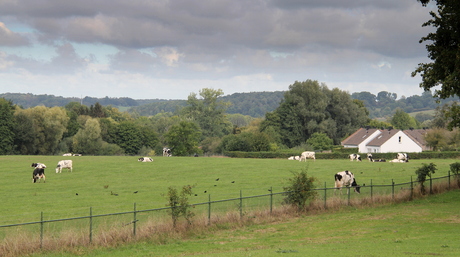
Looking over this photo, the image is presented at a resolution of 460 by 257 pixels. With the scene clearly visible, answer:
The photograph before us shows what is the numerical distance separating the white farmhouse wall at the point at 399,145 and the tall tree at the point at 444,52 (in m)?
88.7

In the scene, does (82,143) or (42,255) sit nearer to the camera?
(42,255)

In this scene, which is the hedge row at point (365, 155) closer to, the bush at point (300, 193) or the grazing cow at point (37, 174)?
the grazing cow at point (37, 174)

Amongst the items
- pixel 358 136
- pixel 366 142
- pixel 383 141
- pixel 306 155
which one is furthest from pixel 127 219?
pixel 358 136

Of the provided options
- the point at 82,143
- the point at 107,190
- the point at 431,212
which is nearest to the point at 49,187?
the point at 107,190

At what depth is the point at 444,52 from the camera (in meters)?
33.7

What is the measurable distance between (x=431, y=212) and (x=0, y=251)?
2570 centimetres

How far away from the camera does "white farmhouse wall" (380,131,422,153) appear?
404ft

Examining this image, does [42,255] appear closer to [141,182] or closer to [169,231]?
[169,231]

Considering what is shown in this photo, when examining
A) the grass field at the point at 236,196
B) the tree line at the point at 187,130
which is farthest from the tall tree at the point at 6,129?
the grass field at the point at 236,196

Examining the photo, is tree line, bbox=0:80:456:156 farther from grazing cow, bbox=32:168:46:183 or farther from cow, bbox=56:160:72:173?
grazing cow, bbox=32:168:46:183

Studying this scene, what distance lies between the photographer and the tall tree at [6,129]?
111688mm

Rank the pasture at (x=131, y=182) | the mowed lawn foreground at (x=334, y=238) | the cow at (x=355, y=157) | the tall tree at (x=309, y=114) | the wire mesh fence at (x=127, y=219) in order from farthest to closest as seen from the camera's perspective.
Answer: the tall tree at (x=309, y=114)
the cow at (x=355, y=157)
the pasture at (x=131, y=182)
the wire mesh fence at (x=127, y=219)
the mowed lawn foreground at (x=334, y=238)

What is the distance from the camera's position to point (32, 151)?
117375mm

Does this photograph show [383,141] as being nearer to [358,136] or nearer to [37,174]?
[358,136]
